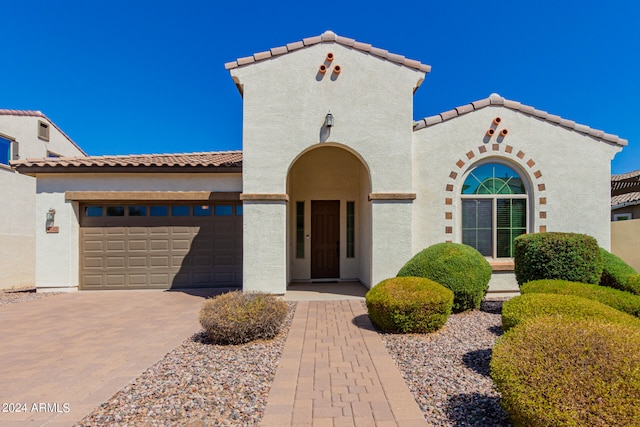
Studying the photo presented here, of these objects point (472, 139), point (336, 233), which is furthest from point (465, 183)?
point (336, 233)

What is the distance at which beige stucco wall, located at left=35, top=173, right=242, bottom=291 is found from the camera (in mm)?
9688

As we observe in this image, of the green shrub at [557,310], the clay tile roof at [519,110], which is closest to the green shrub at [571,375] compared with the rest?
the green shrub at [557,310]

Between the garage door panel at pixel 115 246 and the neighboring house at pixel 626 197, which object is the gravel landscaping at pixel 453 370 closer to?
the garage door panel at pixel 115 246

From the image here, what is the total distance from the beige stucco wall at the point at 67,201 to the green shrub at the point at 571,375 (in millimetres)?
8581

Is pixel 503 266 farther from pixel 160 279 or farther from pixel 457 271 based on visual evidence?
pixel 160 279

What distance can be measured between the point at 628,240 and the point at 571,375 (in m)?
11.7

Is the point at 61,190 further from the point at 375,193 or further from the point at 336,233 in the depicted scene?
the point at 375,193

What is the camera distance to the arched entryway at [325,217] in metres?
11.0

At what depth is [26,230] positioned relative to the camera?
12906 millimetres

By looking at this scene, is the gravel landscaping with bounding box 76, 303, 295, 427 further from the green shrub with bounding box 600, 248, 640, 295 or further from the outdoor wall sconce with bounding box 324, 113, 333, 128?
the green shrub with bounding box 600, 248, 640, 295

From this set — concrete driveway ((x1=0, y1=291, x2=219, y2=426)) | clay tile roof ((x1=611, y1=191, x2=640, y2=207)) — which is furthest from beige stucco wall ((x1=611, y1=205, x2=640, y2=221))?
concrete driveway ((x1=0, y1=291, x2=219, y2=426))

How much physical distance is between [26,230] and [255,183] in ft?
36.0

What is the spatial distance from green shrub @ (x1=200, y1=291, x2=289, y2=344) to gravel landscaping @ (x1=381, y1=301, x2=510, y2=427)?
6.12ft

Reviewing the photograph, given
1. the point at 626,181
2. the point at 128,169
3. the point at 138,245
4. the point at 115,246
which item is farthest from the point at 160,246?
the point at 626,181
